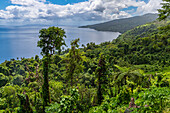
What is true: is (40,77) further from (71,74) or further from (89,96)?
(89,96)

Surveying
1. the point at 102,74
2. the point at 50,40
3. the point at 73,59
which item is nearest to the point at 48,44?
the point at 50,40

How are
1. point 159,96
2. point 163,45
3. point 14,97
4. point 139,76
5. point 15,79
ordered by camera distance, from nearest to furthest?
point 159,96, point 139,76, point 14,97, point 15,79, point 163,45

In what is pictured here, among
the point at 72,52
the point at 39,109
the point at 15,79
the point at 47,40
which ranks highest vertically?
the point at 47,40

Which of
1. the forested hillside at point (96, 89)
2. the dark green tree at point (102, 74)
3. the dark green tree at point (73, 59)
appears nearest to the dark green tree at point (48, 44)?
the forested hillside at point (96, 89)

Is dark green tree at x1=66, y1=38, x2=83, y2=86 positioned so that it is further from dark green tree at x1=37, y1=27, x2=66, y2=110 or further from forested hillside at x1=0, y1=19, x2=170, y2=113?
dark green tree at x1=37, y1=27, x2=66, y2=110

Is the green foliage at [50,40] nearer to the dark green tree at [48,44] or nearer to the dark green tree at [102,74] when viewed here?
the dark green tree at [48,44]

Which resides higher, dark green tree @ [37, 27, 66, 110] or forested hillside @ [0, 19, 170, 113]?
dark green tree @ [37, 27, 66, 110]

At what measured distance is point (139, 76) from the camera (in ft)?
25.8

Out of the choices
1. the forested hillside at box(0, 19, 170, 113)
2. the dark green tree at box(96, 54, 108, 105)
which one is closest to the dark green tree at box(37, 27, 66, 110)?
the forested hillside at box(0, 19, 170, 113)

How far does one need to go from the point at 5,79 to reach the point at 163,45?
58.1 metres

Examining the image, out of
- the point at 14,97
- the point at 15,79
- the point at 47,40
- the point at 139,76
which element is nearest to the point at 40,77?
the point at 47,40

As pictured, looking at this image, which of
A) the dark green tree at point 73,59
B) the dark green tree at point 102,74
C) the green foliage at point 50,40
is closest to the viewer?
the dark green tree at point 102,74

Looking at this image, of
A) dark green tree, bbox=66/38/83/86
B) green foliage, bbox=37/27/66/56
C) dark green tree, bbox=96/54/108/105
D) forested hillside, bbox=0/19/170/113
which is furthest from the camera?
dark green tree, bbox=66/38/83/86

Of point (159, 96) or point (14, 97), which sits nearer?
point (159, 96)
